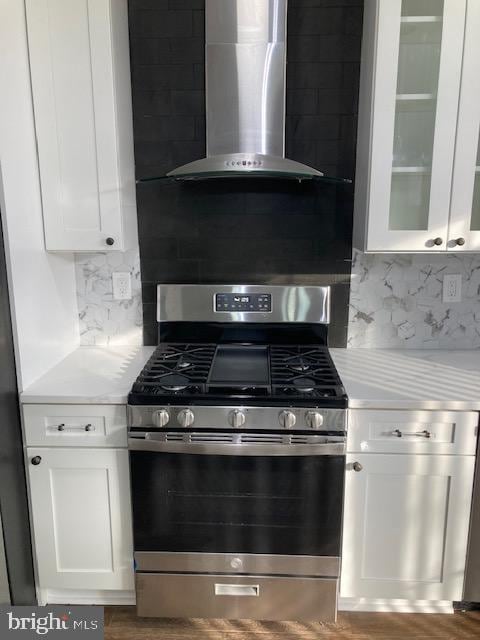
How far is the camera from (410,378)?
1.77 m

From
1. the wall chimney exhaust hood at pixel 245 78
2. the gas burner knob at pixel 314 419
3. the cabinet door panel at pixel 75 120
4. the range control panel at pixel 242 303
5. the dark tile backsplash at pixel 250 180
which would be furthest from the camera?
the range control panel at pixel 242 303

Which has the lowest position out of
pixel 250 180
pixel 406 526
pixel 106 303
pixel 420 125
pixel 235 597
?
pixel 235 597

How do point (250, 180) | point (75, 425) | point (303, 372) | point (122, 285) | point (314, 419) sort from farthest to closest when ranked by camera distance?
point (122, 285) → point (250, 180) → point (303, 372) → point (75, 425) → point (314, 419)

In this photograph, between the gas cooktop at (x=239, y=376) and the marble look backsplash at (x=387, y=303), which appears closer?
the gas cooktop at (x=239, y=376)

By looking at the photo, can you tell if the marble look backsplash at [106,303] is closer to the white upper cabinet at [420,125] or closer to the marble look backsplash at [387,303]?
the marble look backsplash at [387,303]

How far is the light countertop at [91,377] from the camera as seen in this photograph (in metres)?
1.62

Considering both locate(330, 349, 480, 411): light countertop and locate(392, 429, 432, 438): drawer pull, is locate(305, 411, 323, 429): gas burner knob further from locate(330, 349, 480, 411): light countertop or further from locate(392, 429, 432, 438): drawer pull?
locate(392, 429, 432, 438): drawer pull

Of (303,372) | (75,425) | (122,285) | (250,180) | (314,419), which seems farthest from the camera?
(122,285)

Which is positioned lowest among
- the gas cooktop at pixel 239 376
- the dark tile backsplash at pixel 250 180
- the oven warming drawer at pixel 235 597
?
the oven warming drawer at pixel 235 597

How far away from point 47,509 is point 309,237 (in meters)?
1.49

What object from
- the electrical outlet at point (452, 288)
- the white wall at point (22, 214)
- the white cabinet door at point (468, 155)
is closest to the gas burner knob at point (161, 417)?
the white wall at point (22, 214)

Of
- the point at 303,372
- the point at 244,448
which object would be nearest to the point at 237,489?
the point at 244,448

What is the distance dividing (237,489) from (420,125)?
1440mm

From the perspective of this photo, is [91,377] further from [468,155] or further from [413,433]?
[468,155]
